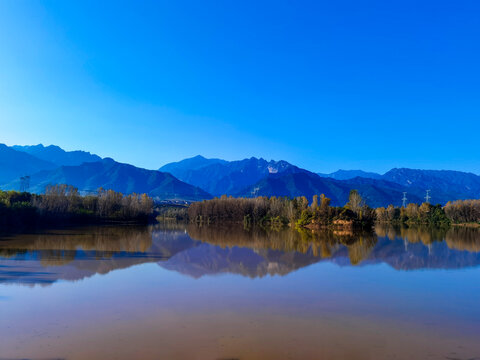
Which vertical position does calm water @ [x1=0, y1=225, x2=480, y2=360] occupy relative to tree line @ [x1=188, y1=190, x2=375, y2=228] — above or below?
below

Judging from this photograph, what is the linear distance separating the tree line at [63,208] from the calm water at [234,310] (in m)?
35.7

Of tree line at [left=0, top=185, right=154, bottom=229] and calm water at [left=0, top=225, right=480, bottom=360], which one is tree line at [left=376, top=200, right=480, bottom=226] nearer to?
tree line at [left=0, top=185, right=154, bottom=229]

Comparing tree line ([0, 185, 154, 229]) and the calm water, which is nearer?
the calm water

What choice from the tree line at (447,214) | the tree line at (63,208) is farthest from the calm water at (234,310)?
the tree line at (447,214)

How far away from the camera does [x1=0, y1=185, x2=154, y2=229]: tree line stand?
51.4 metres

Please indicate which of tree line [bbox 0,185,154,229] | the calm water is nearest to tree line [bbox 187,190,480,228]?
tree line [bbox 0,185,154,229]

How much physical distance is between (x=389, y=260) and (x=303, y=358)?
60.6 feet

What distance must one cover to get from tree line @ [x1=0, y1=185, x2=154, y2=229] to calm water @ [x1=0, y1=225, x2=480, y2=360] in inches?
1407

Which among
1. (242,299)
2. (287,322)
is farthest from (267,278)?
(287,322)

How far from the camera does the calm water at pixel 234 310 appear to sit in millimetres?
8070

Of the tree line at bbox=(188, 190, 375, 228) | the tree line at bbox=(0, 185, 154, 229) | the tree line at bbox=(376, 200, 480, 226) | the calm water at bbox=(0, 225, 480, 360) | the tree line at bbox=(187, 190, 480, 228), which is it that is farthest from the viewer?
the tree line at bbox=(376, 200, 480, 226)

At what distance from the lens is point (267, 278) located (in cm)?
1684

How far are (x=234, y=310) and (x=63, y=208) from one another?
61691 millimetres

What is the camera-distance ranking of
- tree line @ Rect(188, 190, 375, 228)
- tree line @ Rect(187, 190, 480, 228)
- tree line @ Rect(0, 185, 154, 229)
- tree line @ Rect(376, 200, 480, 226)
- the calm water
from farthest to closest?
tree line @ Rect(376, 200, 480, 226) → tree line @ Rect(187, 190, 480, 228) → tree line @ Rect(188, 190, 375, 228) → tree line @ Rect(0, 185, 154, 229) → the calm water
